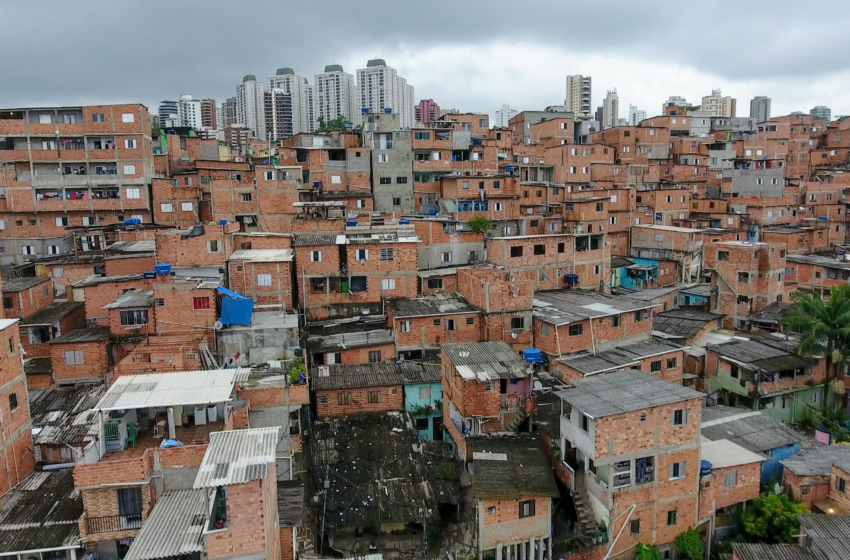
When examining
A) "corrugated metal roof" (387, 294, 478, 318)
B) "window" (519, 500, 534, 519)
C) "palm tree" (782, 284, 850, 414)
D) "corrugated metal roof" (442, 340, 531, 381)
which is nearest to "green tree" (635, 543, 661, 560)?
"window" (519, 500, 534, 519)

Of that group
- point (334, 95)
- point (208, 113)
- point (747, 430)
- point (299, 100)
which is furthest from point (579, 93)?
point (747, 430)

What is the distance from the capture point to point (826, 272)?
4094cm

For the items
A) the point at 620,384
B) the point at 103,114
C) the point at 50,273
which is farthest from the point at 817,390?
the point at 103,114

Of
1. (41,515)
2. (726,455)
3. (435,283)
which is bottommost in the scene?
(726,455)

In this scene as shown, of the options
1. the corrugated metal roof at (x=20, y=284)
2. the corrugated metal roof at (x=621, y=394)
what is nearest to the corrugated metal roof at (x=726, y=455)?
the corrugated metal roof at (x=621, y=394)

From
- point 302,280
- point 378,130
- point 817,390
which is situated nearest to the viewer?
point 817,390

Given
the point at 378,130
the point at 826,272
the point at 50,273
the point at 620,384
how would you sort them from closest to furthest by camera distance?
the point at 620,384
the point at 50,273
the point at 826,272
the point at 378,130

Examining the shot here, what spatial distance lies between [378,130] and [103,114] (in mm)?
20620

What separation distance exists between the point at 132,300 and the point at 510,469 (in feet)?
60.1

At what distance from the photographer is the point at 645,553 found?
19250 mm

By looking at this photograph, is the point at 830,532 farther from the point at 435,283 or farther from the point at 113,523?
the point at 435,283

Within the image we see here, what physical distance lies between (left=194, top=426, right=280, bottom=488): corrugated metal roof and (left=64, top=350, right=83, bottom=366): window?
14.7 m

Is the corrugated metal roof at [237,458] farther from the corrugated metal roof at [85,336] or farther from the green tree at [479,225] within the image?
the green tree at [479,225]

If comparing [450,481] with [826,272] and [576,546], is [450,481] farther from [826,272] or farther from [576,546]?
[826,272]
